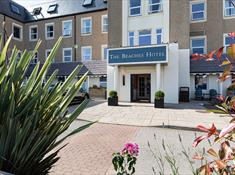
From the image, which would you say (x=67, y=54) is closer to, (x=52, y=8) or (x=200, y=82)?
(x=52, y=8)

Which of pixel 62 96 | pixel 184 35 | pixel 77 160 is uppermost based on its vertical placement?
pixel 184 35

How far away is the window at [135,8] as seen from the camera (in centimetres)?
1667

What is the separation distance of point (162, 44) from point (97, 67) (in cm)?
848

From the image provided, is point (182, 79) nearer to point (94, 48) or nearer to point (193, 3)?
point (193, 3)

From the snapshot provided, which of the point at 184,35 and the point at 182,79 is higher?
the point at 184,35

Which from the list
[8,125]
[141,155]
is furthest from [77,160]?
[8,125]

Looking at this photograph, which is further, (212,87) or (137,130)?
(212,87)

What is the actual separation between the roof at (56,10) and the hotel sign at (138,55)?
8.89 m

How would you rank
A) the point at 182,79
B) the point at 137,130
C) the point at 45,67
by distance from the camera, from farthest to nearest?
the point at 182,79, the point at 137,130, the point at 45,67

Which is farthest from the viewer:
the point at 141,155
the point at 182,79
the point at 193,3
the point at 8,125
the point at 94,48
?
the point at 94,48

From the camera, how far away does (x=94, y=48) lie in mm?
21594

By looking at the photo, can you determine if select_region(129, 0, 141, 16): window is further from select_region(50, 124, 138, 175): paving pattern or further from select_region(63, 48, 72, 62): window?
select_region(50, 124, 138, 175): paving pattern

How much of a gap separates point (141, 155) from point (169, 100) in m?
10.8

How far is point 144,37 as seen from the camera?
16.6m
